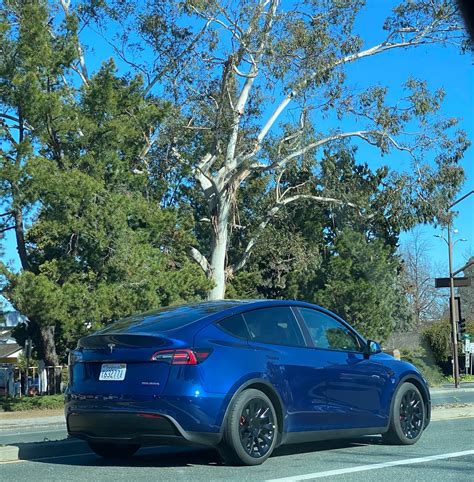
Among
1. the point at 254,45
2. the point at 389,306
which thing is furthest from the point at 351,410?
the point at 389,306

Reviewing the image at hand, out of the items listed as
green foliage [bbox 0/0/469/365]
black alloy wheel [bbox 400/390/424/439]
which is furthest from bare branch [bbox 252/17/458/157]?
black alloy wheel [bbox 400/390/424/439]

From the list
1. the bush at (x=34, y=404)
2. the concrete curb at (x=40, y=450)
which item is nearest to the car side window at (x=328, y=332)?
the concrete curb at (x=40, y=450)

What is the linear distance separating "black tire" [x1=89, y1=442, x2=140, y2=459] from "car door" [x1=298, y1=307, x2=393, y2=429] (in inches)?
79.6

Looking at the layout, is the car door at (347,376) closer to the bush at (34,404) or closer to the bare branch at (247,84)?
the bush at (34,404)

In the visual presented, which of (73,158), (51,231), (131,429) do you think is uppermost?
(73,158)

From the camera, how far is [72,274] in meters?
25.2

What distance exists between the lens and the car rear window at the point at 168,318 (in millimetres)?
7840

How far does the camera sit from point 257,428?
25.1 feet

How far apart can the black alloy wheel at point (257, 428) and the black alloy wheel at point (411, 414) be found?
223 cm

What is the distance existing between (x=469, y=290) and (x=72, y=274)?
66.3 m

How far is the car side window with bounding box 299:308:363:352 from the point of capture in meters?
8.77

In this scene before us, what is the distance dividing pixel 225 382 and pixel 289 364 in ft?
2.92

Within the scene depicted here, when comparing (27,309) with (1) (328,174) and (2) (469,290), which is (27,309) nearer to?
(1) (328,174)

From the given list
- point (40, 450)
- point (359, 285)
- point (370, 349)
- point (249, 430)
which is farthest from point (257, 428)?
point (359, 285)
